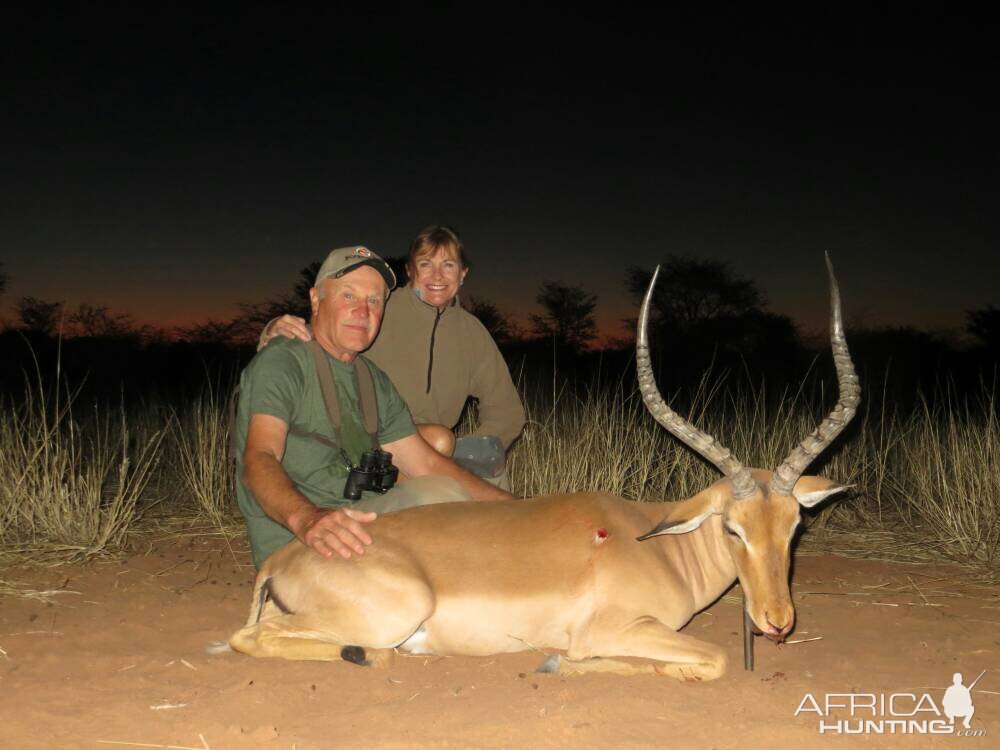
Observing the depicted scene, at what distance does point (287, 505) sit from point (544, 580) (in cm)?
121

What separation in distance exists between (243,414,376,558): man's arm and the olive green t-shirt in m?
0.11

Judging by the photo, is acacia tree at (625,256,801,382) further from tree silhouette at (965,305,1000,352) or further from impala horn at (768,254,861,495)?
impala horn at (768,254,861,495)

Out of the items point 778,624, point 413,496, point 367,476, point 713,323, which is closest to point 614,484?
point 413,496

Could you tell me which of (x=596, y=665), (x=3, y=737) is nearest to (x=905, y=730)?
(x=596, y=665)

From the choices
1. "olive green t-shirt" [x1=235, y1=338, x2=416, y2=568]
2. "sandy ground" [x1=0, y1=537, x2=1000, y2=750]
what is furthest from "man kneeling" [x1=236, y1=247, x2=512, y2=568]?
"sandy ground" [x1=0, y1=537, x2=1000, y2=750]

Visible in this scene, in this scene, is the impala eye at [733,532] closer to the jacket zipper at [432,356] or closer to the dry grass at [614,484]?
the dry grass at [614,484]

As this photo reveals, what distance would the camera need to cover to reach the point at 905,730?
10.1 feet

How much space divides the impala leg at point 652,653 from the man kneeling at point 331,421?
3.81 feet

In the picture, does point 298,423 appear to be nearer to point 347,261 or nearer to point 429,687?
point 347,261

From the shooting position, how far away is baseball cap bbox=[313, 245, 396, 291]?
4555 millimetres

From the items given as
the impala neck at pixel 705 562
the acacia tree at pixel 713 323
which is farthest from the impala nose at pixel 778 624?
the acacia tree at pixel 713 323

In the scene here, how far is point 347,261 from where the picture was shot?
4.57 meters

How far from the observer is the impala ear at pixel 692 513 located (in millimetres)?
3750

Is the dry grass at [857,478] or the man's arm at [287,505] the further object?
the dry grass at [857,478]
